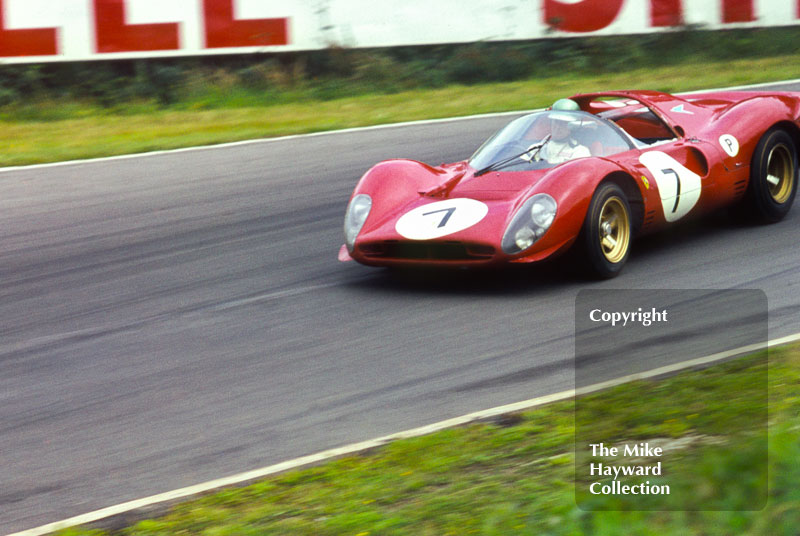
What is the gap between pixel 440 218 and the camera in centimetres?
605

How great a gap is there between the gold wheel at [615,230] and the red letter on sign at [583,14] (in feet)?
31.1

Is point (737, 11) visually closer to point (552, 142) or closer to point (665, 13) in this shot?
point (665, 13)

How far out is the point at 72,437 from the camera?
4.38m

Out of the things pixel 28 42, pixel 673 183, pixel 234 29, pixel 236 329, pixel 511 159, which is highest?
pixel 234 29

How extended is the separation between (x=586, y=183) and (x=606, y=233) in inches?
14.8

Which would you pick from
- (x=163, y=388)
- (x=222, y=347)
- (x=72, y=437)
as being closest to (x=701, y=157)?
(x=222, y=347)

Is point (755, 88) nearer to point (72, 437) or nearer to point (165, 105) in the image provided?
point (165, 105)

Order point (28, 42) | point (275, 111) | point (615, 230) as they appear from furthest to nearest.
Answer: point (275, 111) → point (28, 42) → point (615, 230)

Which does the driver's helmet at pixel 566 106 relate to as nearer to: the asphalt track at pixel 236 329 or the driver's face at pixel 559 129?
the driver's face at pixel 559 129

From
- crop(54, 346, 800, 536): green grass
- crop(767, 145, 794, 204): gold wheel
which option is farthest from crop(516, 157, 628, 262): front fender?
crop(767, 145, 794, 204): gold wheel

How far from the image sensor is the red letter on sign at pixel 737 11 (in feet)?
50.3

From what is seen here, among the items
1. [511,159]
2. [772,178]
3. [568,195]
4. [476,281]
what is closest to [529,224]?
[568,195]

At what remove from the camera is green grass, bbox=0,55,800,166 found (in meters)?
11.6

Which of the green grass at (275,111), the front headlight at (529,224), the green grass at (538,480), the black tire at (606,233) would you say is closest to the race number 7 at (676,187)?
the black tire at (606,233)
